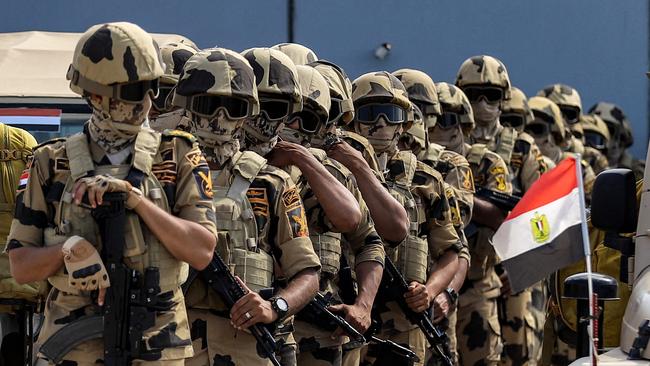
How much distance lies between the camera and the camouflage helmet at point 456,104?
37.4 feet

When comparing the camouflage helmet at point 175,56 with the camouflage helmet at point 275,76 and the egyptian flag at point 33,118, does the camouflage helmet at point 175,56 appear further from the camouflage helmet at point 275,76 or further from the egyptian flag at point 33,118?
the egyptian flag at point 33,118

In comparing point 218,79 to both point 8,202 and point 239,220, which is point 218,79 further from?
point 8,202

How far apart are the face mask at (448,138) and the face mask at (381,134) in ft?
7.67

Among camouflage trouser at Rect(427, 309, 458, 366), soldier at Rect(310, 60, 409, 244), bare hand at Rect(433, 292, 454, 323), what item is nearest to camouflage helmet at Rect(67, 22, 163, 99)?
soldier at Rect(310, 60, 409, 244)

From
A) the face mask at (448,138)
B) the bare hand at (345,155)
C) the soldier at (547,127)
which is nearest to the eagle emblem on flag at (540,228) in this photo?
the bare hand at (345,155)

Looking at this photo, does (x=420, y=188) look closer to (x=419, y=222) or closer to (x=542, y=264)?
(x=419, y=222)

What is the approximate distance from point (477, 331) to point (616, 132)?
10928 millimetres

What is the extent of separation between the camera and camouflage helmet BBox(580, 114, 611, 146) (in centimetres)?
1947

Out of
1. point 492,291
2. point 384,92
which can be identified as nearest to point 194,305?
point 384,92

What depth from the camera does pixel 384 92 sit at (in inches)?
354

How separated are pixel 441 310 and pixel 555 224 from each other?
2718 mm

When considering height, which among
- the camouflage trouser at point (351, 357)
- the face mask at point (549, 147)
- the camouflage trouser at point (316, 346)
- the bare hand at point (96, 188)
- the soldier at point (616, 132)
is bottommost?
the soldier at point (616, 132)

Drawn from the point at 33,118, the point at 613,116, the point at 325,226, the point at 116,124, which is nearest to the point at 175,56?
the point at 325,226

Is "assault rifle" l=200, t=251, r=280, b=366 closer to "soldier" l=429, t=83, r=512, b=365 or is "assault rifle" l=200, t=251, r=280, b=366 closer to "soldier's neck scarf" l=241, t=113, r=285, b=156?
"soldier's neck scarf" l=241, t=113, r=285, b=156
